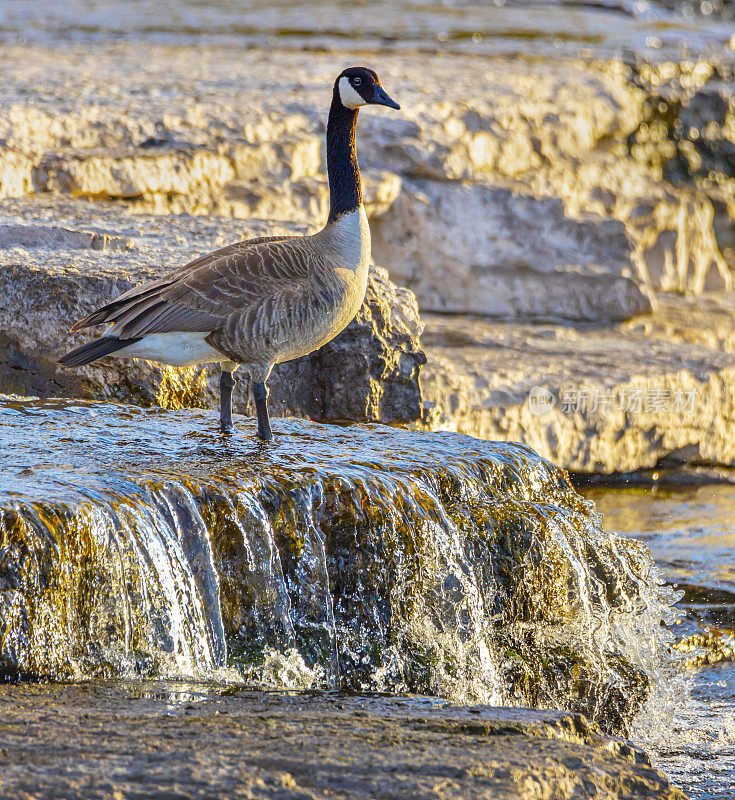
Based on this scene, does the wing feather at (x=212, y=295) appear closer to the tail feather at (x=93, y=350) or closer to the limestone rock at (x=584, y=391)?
the tail feather at (x=93, y=350)

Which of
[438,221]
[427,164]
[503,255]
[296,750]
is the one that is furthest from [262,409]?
[427,164]

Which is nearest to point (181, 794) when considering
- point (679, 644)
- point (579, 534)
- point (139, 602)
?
point (139, 602)

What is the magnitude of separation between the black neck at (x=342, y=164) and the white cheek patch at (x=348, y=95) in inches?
2.4

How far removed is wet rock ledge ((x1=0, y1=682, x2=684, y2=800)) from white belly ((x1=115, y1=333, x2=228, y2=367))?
1921 millimetres

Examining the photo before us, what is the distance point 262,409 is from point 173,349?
21.8 inches

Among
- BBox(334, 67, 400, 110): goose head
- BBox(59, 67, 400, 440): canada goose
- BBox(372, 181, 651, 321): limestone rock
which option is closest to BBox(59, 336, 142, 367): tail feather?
BBox(59, 67, 400, 440): canada goose

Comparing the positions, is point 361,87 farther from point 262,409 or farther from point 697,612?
point 697,612

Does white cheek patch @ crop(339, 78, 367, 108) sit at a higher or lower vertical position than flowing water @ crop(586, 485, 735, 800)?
higher

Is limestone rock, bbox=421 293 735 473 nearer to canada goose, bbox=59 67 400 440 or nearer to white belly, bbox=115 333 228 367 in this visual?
canada goose, bbox=59 67 400 440

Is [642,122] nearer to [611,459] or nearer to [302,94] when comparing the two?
[302,94]

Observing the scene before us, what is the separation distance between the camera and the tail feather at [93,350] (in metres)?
5.48

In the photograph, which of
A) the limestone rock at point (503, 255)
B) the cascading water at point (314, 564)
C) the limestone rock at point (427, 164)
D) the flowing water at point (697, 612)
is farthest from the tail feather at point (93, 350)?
the limestone rock at point (503, 255)

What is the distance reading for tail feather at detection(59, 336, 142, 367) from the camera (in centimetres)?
548

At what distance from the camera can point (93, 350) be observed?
5.52m
